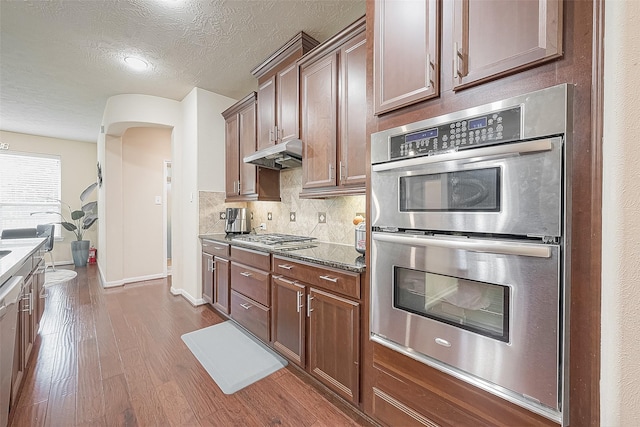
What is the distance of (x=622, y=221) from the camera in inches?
26.8

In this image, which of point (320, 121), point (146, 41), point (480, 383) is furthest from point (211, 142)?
point (480, 383)

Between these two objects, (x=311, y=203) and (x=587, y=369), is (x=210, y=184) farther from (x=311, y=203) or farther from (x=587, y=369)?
(x=587, y=369)

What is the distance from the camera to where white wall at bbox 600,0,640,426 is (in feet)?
2.15

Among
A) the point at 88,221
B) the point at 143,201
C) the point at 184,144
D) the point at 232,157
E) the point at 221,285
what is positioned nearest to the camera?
the point at 221,285

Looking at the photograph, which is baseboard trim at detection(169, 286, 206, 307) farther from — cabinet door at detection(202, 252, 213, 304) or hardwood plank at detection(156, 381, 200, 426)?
hardwood plank at detection(156, 381, 200, 426)

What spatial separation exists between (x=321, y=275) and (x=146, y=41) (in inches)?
101

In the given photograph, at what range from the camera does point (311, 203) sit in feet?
8.89

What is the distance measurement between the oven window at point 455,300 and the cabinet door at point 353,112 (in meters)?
0.78

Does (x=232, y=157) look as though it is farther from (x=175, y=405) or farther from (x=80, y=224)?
(x=80, y=224)

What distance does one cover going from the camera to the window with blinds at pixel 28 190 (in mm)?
5105

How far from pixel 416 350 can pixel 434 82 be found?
1165 millimetres

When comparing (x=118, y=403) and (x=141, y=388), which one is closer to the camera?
(x=118, y=403)

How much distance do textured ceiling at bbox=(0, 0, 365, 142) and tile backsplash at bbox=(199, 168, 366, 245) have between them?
4.18 ft

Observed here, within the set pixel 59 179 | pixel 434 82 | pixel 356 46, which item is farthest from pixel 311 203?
pixel 59 179
